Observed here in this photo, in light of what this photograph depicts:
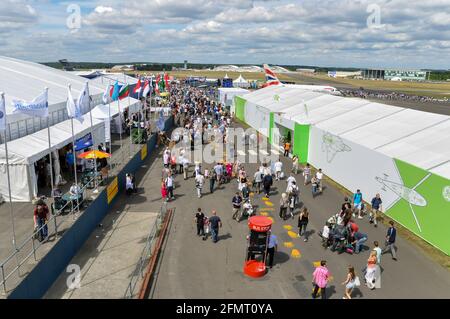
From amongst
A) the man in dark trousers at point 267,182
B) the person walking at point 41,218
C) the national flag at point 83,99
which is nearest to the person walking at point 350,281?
the man in dark trousers at point 267,182

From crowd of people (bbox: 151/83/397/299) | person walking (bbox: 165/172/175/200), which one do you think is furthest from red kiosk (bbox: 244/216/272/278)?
person walking (bbox: 165/172/175/200)

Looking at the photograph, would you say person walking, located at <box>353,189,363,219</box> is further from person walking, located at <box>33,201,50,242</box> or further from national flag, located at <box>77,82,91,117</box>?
national flag, located at <box>77,82,91,117</box>

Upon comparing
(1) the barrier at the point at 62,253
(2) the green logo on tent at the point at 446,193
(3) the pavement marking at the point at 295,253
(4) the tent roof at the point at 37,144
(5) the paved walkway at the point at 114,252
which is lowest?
(5) the paved walkway at the point at 114,252

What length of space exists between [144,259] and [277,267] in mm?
4255

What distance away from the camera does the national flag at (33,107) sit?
1147cm

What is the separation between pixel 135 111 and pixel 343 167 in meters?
22.2

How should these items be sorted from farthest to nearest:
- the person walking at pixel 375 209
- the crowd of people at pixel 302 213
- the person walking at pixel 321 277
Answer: the person walking at pixel 375 209 < the crowd of people at pixel 302 213 < the person walking at pixel 321 277

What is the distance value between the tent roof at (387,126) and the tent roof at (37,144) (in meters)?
14.5

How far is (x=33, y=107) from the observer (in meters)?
11.8

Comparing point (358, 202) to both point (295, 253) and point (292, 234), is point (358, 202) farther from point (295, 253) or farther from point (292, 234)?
point (295, 253)

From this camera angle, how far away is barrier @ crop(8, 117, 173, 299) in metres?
9.48

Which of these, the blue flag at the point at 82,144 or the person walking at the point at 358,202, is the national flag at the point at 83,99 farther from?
the person walking at the point at 358,202

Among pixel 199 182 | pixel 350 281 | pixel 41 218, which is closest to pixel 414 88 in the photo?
pixel 199 182

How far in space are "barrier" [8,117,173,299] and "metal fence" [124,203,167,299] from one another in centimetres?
223
